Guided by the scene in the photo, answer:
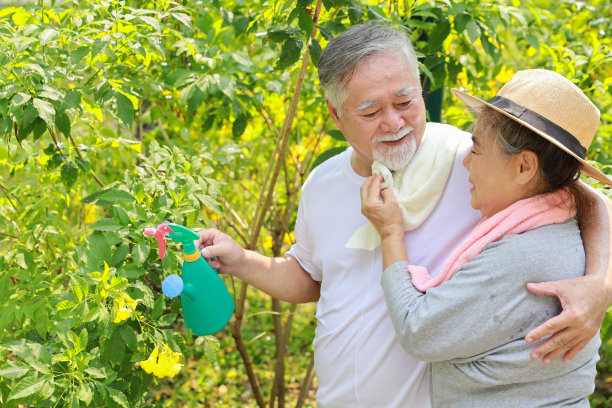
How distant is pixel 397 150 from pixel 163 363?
85cm

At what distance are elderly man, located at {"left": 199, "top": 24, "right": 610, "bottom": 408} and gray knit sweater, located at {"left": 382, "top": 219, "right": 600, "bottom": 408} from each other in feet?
0.64

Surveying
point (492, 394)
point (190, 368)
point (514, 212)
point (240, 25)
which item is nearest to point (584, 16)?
point (240, 25)

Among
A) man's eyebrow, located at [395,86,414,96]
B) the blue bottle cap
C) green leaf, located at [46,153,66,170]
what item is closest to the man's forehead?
man's eyebrow, located at [395,86,414,96]

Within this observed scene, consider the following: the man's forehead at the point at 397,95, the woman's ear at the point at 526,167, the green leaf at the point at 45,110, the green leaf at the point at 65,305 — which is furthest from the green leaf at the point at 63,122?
the woman's ear at the point at 526,167

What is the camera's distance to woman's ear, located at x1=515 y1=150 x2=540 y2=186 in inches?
58.0

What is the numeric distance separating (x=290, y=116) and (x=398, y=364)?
1.03 meters

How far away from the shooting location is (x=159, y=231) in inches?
66.9

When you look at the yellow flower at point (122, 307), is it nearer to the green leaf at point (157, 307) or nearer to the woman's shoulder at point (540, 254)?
the green leaf at point (157, 307)

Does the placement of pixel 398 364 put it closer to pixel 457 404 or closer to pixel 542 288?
pixel 457 404

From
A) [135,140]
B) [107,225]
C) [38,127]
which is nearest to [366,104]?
[107,225]

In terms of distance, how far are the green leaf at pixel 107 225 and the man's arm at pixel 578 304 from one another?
3.62 ft

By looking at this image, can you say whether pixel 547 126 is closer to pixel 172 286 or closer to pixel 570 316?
pixel 570 316

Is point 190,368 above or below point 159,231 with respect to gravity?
below

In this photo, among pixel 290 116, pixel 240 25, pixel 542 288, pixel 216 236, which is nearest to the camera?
pixel 542 288
